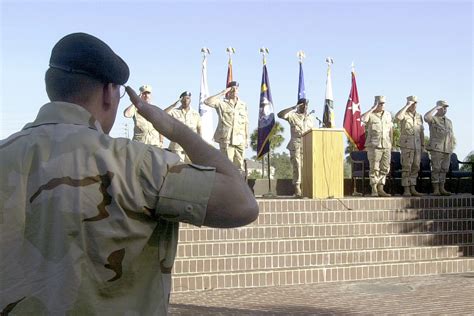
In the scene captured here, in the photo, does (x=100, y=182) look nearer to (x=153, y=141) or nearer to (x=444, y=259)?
(x=444, y=259)

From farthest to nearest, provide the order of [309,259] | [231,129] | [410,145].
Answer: [410,145]
[231,129]
[309,259]

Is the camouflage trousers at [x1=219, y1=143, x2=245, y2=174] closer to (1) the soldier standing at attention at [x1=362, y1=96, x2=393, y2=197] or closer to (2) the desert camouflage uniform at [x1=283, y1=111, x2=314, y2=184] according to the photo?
(2) the desert camouflage uniform at [x1=283, y1=111, x2=314, y2=184]

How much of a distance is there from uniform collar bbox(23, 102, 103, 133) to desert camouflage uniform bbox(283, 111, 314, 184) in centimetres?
1018

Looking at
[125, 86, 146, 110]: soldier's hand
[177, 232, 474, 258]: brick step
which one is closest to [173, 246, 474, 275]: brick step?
[177, 232, 474, 258]: brick step

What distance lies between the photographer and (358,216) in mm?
9195

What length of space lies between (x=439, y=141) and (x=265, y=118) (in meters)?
3.43

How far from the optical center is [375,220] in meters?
9.29

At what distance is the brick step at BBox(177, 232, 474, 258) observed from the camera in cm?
785

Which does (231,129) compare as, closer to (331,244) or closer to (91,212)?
(331,244)

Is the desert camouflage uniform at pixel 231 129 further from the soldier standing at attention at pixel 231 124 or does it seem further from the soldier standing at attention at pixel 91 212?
the soldier standing at attention at pixel 91 212

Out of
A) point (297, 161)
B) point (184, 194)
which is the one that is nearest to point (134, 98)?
point (184, 194)

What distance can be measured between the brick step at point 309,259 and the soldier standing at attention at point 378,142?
7.31ft

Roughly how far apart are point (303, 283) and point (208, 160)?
22.6 ft

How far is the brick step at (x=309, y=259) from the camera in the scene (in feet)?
25.2
